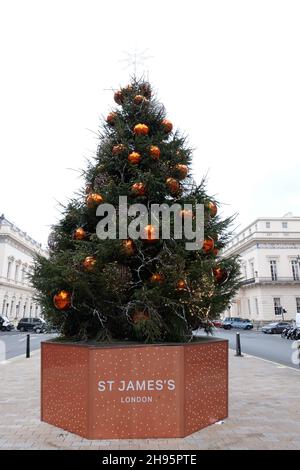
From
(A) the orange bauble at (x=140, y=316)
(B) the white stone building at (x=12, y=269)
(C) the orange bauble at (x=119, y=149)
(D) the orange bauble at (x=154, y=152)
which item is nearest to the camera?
(A) the orange bauble at (x=140, y=316)

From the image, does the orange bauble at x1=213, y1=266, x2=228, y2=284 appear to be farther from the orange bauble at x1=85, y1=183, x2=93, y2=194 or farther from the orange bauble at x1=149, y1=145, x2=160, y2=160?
the orange bauble at x1=85, y1=183, x2=93, y2=194

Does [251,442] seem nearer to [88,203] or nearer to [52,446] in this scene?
[52,446]

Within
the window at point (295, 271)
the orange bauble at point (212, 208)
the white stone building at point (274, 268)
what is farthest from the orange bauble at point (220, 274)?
the window at point (295, 271)

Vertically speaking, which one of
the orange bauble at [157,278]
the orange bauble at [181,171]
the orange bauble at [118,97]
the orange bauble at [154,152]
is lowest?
the orange bauble at [157,278]

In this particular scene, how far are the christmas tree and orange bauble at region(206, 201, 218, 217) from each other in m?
0.01

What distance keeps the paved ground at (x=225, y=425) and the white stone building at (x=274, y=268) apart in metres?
47.9

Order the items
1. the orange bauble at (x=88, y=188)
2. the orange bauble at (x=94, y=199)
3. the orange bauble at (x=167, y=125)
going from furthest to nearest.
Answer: the orange bauble at (x=167, y=125) → the orange bauble at (x=88, y=188) → the orange bauble at (x=94, y=199)

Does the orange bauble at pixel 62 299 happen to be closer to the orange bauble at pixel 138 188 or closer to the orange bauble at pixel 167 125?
the orange bauble at pixel 138 188

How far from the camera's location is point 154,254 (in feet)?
17.1

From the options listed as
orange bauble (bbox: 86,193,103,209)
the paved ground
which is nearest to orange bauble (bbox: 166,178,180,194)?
orange bauble (bbox: 86,193,103,209)

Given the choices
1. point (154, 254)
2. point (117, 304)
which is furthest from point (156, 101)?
point (117, 304)

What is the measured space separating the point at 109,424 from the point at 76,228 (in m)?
2.62

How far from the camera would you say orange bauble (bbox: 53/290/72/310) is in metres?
4.78

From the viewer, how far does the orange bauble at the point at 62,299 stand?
4781 mm
